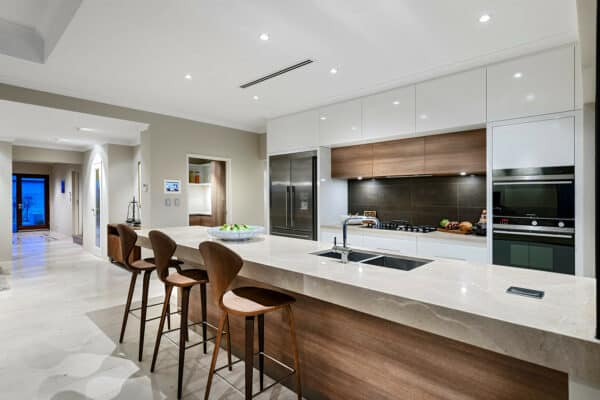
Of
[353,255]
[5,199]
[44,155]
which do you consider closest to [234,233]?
[353,255]

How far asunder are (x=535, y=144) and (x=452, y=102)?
34.9 inches

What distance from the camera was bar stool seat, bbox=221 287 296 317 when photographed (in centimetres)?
167

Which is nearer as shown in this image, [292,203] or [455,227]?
[455,227]

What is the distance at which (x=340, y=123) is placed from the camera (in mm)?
4434

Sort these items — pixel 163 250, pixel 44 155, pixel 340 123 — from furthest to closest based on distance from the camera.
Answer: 1. pixel 44 155
2. pixel 340 123
3. pixel 163 250

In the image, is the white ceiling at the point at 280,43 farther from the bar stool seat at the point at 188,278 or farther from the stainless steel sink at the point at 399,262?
the bar stool seat at the point at 188,278

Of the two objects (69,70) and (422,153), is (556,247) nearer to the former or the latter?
(422,153)

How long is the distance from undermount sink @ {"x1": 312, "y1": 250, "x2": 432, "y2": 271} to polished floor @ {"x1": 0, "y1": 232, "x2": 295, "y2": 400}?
946mm

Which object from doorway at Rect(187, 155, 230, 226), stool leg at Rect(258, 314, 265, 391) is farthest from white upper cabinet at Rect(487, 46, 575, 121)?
doorway at Rect(187, 155, 230, 226)

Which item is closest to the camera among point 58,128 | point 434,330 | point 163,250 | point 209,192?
point 434,330

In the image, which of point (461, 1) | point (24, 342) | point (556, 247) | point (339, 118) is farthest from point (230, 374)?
point (339, 118)

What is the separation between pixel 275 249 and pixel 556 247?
8.02 feet

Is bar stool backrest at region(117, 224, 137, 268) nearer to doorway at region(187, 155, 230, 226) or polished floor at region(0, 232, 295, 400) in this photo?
polished floor at region(0, 232, 295, 400)

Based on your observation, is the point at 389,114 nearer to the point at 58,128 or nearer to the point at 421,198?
the point at 421,198
